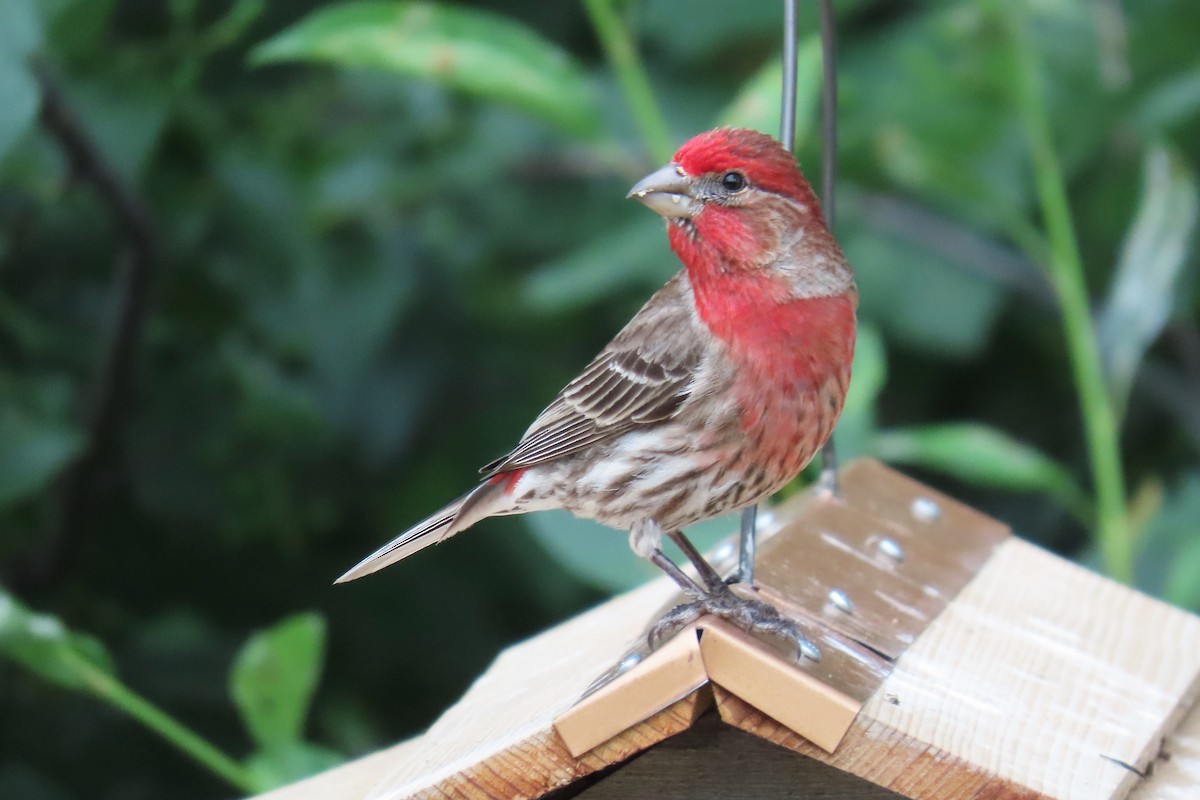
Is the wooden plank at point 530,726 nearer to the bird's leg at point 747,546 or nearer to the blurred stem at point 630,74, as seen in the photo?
the bird's leg at point 747,546

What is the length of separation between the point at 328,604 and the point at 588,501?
5.87 ft

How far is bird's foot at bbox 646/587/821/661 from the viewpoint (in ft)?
7.11

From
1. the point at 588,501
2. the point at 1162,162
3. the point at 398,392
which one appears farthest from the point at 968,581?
the point at 398,392

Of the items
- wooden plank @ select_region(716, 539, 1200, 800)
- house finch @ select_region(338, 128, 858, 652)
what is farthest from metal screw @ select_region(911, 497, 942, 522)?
house finch @ select_region(338, 128, 858, 652)

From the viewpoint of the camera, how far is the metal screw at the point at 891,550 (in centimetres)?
274

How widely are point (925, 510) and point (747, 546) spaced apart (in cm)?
60

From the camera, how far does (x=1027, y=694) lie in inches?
95.2

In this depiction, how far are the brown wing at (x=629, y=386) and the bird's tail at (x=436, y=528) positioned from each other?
0.29 feet

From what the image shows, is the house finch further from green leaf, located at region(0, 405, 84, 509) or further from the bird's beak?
green leaf, located at region(0, 405, 84, 509)

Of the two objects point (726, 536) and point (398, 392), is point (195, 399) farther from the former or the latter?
point (726, 536)

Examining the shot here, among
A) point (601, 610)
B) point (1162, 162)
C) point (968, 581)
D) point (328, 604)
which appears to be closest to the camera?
point (968, 581)

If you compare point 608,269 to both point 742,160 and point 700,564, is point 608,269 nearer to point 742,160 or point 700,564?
point 742,160

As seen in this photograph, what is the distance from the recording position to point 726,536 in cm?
323

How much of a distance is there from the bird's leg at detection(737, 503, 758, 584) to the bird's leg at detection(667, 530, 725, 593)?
0.04 metres
